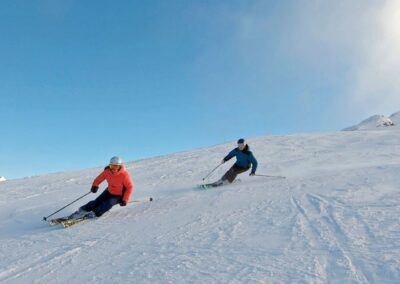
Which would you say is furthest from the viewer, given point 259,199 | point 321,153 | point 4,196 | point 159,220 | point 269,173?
point 321,153

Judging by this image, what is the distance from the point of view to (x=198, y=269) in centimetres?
483

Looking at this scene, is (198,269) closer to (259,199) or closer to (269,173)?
(259,199)

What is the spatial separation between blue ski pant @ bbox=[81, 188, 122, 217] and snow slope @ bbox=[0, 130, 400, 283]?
249mm

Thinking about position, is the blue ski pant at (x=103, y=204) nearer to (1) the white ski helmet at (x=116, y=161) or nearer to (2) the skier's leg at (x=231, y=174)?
(1) the white ski helmet at (x=116, y=161)

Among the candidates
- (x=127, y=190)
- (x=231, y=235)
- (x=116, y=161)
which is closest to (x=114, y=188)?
(x=127, y=190)

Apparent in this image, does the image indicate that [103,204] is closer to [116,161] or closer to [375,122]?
[116,161]

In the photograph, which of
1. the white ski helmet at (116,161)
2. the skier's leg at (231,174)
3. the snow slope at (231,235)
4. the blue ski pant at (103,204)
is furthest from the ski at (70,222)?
the skier's leg at (231,174)

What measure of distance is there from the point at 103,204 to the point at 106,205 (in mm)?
72

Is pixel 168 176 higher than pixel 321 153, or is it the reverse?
pixel 321 153

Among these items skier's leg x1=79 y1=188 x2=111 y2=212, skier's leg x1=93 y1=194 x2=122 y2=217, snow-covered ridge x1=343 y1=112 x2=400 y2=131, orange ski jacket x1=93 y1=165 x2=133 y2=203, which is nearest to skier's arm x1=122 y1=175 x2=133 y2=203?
orange ski jacket x1=93 y1=165 x2=133 y2=203

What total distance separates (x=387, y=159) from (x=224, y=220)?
7.95 m

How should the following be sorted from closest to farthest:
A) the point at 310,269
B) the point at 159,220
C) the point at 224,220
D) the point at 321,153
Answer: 1. the point at 310,269
2. the point at 224,220
3. the point at 159,220
4. the point at 321,153

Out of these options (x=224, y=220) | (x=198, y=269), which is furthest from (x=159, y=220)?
(x=198, y=269)

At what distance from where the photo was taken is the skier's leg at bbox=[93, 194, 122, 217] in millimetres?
8633
